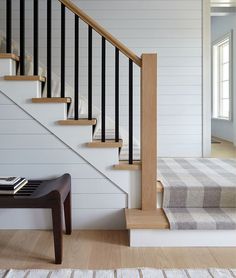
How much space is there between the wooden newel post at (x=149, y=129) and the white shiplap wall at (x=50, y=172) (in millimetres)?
214

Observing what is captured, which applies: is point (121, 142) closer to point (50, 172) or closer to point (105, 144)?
point (105, 144)

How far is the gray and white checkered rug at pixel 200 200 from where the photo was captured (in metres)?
2.39

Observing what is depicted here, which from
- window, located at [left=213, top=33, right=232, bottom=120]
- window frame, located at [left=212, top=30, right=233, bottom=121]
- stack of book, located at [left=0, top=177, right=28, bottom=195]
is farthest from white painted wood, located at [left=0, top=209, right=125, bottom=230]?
window, located at [left=213, top=33, right=232, bottom=120]

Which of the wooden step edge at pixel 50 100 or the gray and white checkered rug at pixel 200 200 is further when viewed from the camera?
the wooden step edge at pixel 50 100

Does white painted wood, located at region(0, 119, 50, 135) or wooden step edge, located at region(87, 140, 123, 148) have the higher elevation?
white painted wood, located at region(0, 119, 50, 135)

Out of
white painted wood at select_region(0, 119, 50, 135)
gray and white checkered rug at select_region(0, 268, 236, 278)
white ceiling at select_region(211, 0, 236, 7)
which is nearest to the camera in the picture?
gray and white checkered rug at select_region(0, 268, 236, 278)

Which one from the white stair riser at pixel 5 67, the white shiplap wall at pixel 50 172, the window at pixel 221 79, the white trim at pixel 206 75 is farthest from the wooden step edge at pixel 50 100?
the window at pixel 221 79

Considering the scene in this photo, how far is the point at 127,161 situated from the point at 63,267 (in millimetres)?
1059

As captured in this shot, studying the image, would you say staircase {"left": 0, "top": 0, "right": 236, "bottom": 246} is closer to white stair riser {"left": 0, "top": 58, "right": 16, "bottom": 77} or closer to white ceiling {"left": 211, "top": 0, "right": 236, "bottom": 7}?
white stair riser {"left": 0, "top": 58, "right": 16, "bottom": 77}

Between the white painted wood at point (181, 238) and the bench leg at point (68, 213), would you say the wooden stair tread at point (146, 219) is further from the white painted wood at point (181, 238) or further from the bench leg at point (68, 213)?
the bench leg at point (68, 213)

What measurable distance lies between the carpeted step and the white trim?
2.02 metres

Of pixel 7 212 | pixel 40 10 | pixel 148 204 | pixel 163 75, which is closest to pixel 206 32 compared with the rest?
pixel 163 75

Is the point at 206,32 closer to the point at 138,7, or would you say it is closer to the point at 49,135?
the point at 138,7

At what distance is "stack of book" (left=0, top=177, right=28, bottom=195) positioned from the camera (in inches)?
89.4
